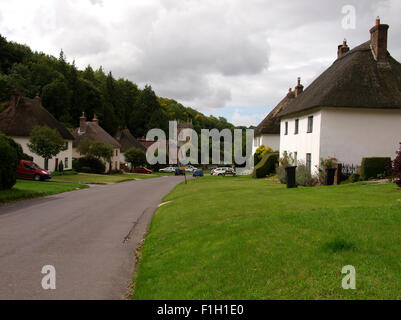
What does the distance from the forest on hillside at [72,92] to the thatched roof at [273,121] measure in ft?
135

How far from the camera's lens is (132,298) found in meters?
6.00

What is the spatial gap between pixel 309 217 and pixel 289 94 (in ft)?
125

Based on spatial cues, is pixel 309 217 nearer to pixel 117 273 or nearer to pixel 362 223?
pixel 362 223

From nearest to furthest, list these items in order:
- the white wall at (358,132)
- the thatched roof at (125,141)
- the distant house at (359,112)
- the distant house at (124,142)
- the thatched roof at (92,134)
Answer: the distant house at (359,112)
the white wall at (358,132)
the thatched roof at (92,134)
the distant house at (124,142)
the thatched roof at (125,141)

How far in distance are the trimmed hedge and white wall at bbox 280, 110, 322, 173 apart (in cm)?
121

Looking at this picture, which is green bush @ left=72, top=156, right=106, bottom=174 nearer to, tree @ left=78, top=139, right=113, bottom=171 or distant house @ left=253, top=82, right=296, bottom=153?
tree @ left=78, top=139, right=113, bottom=171

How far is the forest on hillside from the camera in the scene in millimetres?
71125

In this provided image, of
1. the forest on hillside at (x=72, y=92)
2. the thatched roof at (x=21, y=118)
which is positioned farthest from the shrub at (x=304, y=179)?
the forest on hillside at (x=72, y=92)

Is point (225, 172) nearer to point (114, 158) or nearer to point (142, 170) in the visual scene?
point (142, 170)

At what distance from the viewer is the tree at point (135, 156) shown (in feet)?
207

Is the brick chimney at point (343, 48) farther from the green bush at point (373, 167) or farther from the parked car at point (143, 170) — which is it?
the parked car at point (143, 170)

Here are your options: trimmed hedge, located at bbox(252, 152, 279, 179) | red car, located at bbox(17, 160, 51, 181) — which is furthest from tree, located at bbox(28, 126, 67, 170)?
trimmed hedge, located at bbox(252, 152, 279, 179)

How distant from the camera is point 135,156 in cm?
6325

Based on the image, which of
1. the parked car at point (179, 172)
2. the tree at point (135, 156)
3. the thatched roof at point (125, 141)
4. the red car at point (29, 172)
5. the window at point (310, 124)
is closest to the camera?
the window at point (310, 124)
